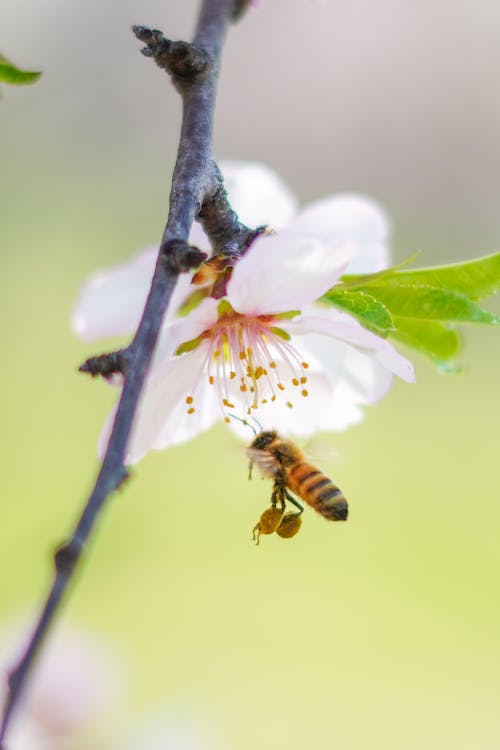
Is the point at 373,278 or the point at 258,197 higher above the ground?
the point at 258,197

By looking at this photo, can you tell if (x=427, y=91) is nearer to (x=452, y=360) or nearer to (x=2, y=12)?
(x=2, y=12)

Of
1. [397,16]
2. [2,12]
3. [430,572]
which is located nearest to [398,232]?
[397,16]

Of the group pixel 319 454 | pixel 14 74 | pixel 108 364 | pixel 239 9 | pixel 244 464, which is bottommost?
pixel 108 364

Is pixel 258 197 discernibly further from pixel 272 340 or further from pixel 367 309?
pixel 367 309

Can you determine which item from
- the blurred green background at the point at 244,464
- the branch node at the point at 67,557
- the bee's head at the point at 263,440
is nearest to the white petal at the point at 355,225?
the bee's head at the point at 263,440

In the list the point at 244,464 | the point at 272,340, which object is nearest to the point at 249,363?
the point at 272,340

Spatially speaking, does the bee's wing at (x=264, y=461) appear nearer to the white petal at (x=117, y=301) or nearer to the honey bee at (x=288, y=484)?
the honey bee at (x=288, y=484)
